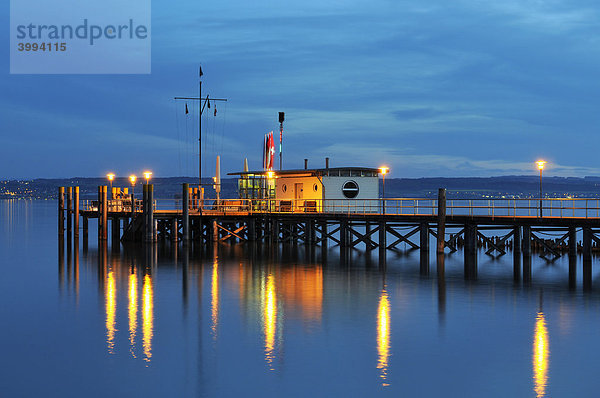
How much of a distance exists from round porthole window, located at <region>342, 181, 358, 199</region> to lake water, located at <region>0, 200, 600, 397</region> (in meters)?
11.3

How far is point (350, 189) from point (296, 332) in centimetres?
2824

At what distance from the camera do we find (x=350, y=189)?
4984 cm

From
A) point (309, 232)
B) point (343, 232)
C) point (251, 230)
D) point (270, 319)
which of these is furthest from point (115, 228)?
point (270, 319)

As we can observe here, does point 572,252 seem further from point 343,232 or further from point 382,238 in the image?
point 343,232

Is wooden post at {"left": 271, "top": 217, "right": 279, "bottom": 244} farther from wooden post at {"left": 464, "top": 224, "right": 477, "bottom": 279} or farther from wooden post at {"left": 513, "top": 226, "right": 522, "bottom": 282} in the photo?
wooden post at {"left": 513, "top": 226, "right": 522, "bottom": 282}

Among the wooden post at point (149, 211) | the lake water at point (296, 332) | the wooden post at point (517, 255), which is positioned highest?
the wooden post at point (149, 211)

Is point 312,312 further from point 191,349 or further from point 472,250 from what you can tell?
point 472,250

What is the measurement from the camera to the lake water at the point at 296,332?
17094 mm

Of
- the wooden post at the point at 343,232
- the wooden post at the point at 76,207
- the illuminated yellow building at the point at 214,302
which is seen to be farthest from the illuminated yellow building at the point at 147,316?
the wooden post at the point at 76,207

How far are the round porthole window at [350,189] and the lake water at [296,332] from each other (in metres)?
11.3

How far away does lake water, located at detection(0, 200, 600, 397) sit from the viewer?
17094 mm

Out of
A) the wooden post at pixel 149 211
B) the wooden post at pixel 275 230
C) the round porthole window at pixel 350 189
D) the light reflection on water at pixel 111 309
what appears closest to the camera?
the light reflection on water at pixel 111 309

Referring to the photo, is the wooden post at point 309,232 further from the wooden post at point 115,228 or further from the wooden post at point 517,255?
the wooden post at point 115,228

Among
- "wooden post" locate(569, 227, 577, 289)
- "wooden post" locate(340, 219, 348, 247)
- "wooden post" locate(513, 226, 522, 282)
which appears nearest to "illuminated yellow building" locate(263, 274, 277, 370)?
"wooden post" locate(513, 226, 522, 282)
